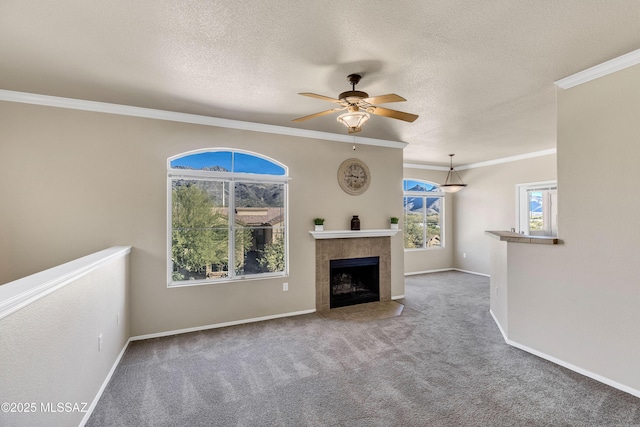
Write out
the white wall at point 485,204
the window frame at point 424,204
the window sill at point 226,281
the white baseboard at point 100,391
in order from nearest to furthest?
1. the white baseboard at point 100,391
2. the window sill at point 226,281
3. the white wall at point 485,204
4. the window frame at point 424,204

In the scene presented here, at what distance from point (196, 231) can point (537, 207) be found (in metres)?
6.73

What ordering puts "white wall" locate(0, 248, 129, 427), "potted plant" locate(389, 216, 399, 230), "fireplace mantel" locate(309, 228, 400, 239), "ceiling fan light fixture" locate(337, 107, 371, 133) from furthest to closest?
"potted plant" locate(389, 216, 399, 230)
"fireplace mantel" locate(309, 228, 400, 239)
"ceiling fan light fixture" locate(337, 107, 371, 133)
"white wall" locate(0, 248, 129, 427)

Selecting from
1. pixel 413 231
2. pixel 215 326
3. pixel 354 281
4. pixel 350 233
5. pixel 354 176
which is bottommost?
pixel 215 326

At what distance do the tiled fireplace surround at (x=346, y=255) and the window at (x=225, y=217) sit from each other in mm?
616

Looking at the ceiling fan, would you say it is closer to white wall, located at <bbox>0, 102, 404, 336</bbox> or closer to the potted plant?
white wall, located at <bbox>0, 102, 404, 336</bbox>

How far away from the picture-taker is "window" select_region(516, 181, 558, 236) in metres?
6.04

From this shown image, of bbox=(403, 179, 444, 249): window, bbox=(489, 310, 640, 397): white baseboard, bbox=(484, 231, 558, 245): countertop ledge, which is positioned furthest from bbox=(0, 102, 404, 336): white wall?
bbox=(403, 179, 444, 249): window

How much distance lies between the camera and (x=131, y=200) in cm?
361

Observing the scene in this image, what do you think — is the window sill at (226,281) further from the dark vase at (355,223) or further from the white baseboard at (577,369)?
the white baseboard at (577,369)

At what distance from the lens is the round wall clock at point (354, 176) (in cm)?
495

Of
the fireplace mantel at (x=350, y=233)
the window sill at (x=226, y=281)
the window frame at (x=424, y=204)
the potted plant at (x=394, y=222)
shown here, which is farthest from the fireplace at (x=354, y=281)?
the window frame at (x=424, y=204)

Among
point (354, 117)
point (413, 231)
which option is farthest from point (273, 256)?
point (413, 231)

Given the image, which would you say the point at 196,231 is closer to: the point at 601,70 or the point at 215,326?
the point at 215,326

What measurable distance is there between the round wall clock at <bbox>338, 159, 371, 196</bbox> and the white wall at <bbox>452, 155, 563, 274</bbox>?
376 cm
